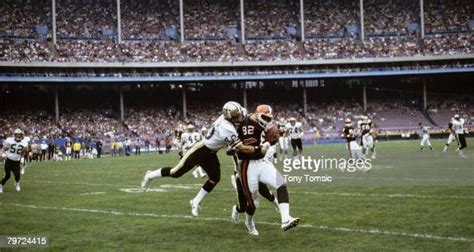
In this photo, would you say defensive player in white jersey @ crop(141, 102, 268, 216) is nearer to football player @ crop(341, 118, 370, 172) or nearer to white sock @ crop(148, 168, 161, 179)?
white sock @ crop(148, 168, 161, 179)

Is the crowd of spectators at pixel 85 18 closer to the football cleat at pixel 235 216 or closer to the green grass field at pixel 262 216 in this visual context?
the green grass field at pixel 262 216

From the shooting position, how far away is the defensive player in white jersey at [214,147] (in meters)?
9.77

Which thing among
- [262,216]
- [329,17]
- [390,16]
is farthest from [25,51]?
[262,216]

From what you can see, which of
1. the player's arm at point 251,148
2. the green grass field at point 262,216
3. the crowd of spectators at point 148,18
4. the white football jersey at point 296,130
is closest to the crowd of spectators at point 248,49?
the crowd of spectators at point 148,18

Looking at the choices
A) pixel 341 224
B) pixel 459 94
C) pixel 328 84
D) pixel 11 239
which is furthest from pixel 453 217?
pixel 459 94

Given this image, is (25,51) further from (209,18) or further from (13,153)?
(13,153)

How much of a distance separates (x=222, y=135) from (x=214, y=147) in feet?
3.06

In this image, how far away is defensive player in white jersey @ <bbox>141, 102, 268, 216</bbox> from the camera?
977 cm

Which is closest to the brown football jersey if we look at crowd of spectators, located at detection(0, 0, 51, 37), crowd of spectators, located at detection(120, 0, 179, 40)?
crowd of spectators, located at detection(0, 0, 51, 37)

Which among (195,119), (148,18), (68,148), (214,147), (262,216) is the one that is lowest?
(68,148)

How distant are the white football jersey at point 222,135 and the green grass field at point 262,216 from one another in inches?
57.3

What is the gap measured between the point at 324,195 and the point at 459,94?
5581 cm

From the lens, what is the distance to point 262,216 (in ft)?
39.0

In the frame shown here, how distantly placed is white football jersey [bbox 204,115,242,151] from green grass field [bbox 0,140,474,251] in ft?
4.77
